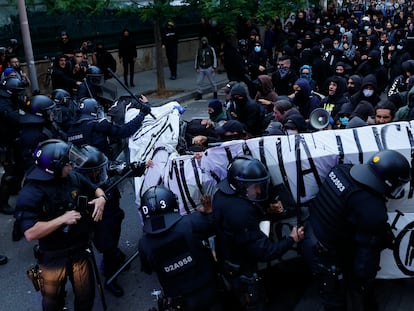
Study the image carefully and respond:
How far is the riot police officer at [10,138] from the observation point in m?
6.64

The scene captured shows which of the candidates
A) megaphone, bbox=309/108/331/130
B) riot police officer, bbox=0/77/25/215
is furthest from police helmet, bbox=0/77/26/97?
megaphone, bbox=309/108/331/130

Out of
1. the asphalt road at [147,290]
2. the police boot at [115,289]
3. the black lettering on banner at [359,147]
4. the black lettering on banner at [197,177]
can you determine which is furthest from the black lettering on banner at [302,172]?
the police boot at [115,289]

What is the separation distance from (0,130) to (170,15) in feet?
20.3

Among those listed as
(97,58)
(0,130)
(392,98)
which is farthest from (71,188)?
(97,58)

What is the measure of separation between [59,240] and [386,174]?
7.90 ft

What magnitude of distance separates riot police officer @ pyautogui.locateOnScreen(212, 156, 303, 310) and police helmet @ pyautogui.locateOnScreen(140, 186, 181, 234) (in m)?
0.38

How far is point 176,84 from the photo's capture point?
14.8 m

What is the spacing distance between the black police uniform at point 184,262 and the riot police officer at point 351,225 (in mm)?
837

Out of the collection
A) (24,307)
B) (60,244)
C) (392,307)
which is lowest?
(24,307)

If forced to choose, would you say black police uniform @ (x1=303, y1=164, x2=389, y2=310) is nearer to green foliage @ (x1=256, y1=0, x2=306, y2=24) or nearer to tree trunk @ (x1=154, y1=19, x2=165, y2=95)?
tree trunk @ (x1=154, y1=19, x2=165, y2=95)

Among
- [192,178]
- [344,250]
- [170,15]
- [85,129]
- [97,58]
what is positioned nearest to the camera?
[344,250]

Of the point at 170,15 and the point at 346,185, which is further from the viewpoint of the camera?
the point at 170,15

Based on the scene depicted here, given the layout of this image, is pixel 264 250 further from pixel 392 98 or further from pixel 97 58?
pixel 97 58

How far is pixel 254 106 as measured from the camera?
680cm
